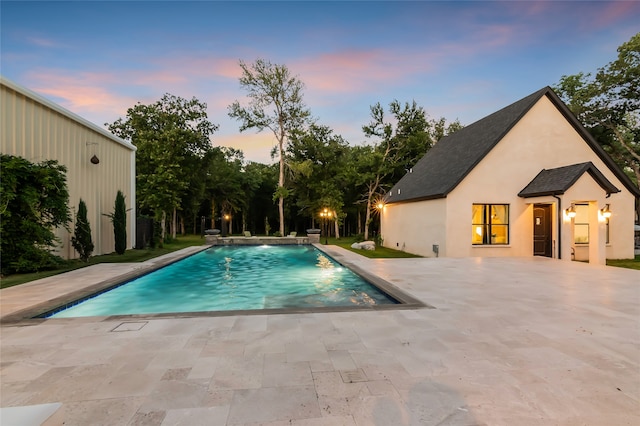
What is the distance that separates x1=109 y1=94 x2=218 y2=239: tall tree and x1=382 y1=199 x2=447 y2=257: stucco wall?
15721 mm

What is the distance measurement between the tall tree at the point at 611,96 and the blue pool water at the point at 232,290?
22.6 metres

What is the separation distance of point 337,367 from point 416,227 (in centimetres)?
1382

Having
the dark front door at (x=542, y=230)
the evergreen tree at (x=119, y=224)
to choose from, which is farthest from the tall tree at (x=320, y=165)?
the dark front door at (x=542, y=230)

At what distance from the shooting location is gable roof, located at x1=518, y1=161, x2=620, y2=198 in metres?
12.0

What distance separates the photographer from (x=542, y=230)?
1414 cm

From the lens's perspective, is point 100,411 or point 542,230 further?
point 542,230

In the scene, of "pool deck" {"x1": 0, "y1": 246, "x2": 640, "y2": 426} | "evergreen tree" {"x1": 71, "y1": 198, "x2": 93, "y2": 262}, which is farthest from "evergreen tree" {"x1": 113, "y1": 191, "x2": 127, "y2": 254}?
"pool deck" {"x1": 0, "y1": 246, "x2": 640, "y2": 426}

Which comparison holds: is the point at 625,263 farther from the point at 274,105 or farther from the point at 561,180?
the point at 274,105

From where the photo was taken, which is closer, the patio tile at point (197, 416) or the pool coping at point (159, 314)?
the patio tile at point (197, 416)

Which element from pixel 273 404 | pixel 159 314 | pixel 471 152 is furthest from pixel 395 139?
pixel 273 404

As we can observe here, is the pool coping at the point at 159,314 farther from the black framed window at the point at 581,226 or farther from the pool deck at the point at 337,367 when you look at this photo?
the black framed window at the point at 581,226

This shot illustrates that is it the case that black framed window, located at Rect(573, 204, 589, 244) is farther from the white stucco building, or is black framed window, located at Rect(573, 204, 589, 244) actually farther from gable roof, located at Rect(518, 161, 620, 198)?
gable roof, located at Rect(518, 161, 620, 198)

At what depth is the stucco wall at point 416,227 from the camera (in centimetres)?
1388

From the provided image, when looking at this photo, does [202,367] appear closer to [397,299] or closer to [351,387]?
[351,387]
